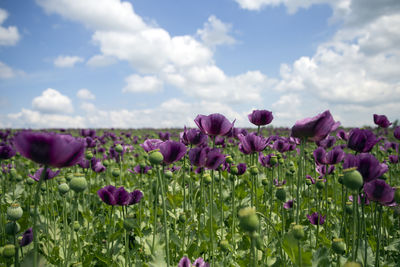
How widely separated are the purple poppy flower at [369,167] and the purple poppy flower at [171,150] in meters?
1.17

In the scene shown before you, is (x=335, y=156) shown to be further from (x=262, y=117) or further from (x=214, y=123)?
(x=214, y=123)

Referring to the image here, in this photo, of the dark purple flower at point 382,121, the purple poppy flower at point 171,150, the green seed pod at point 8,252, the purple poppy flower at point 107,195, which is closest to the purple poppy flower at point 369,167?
the purple poppy flower at point 171,150

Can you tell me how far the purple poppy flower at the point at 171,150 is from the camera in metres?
1.84

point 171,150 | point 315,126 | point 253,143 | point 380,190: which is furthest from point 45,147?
point 380,190

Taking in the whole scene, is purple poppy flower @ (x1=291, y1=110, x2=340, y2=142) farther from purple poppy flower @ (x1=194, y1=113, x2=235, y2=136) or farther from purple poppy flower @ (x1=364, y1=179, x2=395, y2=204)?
purple poppy flower @ (x1=194, y1=113, x2=235, y2=136)

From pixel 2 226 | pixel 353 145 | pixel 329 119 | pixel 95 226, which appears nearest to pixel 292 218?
pixel 353 145

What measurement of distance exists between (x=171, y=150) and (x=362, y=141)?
1.38 m

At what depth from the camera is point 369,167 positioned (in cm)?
163

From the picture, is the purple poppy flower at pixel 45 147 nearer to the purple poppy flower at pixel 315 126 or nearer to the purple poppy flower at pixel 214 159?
the purple poppy flower at pixel 214 159

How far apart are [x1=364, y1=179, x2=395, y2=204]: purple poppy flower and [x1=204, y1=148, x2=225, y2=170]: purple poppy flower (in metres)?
1.01

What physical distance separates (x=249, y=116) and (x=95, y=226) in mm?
2490

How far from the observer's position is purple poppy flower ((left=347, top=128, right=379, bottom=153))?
1.85 meters

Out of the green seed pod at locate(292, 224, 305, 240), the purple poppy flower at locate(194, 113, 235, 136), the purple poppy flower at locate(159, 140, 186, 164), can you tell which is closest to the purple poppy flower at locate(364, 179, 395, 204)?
the green seed pod at locate(292, 224, 305, 240)

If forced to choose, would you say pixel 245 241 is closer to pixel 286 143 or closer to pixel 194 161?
pixel 194 161
